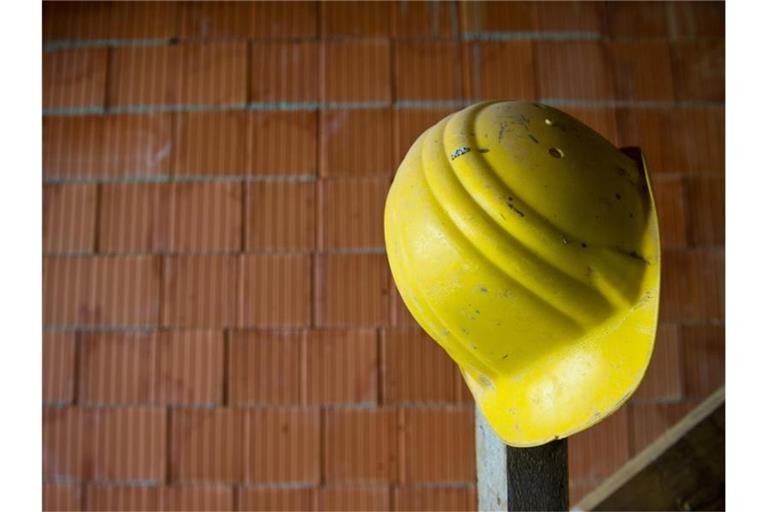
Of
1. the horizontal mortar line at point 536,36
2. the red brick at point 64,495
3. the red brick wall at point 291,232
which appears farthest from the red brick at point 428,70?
the red brick at point 64,495

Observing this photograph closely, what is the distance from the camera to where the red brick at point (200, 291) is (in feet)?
8.56

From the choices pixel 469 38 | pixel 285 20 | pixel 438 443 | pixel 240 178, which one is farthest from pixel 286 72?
pixel 438 443

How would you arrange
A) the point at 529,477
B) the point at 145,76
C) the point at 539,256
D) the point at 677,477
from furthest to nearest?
the point at 145,76
the point at 677,477
the point at 529,477
the point at 539,256

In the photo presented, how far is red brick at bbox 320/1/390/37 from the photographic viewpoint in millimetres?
2736

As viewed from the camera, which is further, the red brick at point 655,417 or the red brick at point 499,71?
the red brick at point 499,71

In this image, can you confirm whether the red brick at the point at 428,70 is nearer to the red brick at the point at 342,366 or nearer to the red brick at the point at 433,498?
the red brick at the point at 342,366

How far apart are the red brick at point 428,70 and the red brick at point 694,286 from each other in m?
1.41

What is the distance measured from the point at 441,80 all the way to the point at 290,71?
0.79m

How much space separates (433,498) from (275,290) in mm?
1286

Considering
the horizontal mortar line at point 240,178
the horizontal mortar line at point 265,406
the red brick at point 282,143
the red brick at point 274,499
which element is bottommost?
the red brick at point 274,499

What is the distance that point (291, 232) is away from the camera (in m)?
2.63

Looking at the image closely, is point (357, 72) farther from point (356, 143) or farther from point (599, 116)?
point (599, 116)

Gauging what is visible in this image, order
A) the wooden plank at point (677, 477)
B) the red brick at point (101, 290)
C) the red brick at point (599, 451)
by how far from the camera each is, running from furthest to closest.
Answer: the red brick at point (101, 290), the red brick at point (599, 451), the wooden plank at point (677, 477)

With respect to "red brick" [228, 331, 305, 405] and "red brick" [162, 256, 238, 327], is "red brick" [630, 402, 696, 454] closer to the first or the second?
"red brick" [228, 331, 305, 405]
